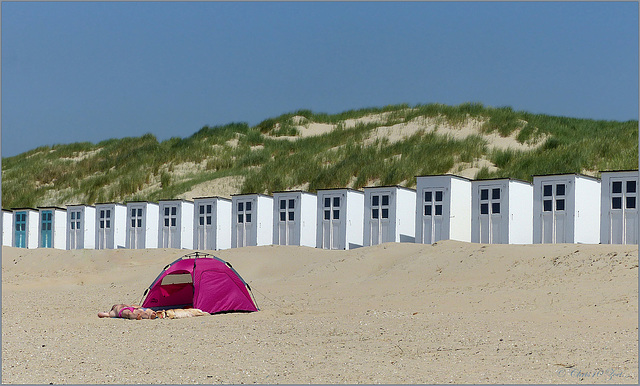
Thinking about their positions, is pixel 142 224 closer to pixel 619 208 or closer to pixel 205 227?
pixel 205 227

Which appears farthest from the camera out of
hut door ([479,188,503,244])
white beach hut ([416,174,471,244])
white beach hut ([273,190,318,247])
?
white beach hut ([273,190,318,247])

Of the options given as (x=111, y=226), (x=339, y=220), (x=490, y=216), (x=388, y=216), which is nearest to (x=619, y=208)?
(x=490, y=216)

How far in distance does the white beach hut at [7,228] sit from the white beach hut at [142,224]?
6254mm

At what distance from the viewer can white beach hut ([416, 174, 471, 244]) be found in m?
25.2

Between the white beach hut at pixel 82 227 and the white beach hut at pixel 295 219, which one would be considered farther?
the white beach hut at pixel 82 227

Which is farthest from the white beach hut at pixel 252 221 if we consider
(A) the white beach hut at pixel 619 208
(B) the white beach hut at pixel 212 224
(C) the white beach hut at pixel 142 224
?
(A) the white beach hut at pixel 619 208

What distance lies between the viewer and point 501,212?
24.6 m

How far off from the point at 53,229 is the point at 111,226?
315 cm

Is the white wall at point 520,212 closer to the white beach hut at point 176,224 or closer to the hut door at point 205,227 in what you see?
the hut door at point 205,227

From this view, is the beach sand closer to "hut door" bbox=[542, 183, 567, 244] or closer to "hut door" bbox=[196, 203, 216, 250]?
"hut door" bbox=[542, 183, 567, 244]

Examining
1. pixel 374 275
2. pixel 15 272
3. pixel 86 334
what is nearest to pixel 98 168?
pixel 15 272

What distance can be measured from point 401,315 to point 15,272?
719 inches

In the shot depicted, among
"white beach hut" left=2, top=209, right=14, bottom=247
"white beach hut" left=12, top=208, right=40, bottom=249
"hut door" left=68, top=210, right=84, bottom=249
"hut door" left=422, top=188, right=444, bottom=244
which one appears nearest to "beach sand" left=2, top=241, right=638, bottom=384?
"hut door" left=422, top=188, right=444, bottom=244

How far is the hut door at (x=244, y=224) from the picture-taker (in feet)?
98.1
